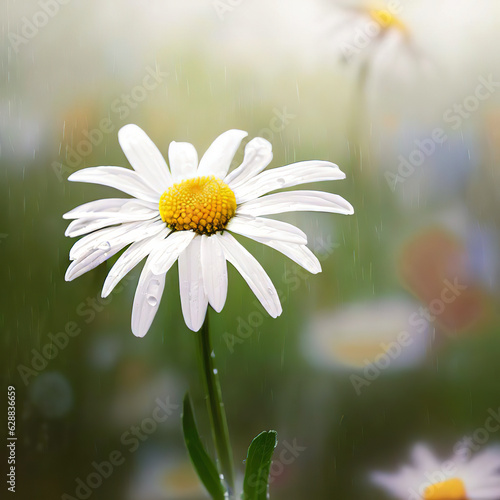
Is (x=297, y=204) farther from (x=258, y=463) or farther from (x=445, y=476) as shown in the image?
(x=445, y=476)

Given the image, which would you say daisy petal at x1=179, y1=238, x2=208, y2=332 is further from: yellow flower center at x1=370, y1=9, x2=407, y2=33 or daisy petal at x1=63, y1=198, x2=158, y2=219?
yellow flower center at x1=370, y1=9, x2=407, y2=33

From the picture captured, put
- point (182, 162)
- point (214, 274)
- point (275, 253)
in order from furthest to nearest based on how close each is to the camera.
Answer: point (275, 253)
point (182, 162)
point (214, 274)

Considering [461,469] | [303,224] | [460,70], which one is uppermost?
[460,70]

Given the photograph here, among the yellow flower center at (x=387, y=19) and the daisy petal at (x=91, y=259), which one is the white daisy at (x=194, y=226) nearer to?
the daisy petal at (x=91, y=259)

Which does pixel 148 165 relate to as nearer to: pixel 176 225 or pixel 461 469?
pixel 176 225

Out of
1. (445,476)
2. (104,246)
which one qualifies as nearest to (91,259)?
(104,246)

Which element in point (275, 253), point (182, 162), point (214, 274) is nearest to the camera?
point (214, 274)

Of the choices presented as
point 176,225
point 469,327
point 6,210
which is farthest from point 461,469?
point 6,210

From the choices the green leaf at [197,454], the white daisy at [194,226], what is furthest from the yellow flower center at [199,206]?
the green leaf at [197,454]
